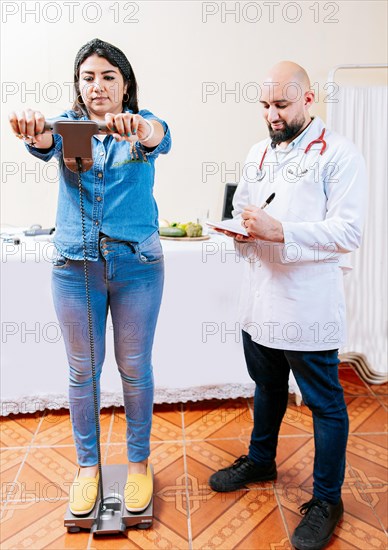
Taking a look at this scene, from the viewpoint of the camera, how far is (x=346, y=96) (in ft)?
7.68

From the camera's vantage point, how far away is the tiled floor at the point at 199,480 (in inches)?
55.4

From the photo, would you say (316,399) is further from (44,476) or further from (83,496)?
(44,476)

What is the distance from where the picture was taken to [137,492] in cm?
146

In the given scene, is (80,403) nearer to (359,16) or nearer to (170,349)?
(170,349)

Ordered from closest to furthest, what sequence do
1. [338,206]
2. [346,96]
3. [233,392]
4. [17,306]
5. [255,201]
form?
[338,206] < [255,201] < [17,306] < [233,392] < [346,96]

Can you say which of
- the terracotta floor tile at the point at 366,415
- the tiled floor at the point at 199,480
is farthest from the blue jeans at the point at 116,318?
the terracotta floor tile at the point at 366,415

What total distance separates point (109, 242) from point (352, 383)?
68.2 inches

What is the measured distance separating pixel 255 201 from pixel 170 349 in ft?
2.86

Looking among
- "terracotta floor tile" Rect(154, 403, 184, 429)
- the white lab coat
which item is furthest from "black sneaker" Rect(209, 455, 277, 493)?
the white lab coat

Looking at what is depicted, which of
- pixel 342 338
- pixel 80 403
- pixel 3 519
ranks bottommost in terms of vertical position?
pixel 3 519

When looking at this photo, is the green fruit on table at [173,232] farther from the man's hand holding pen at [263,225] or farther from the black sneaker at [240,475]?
the black sneaker at [240,475]

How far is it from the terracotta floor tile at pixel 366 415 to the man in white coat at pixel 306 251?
0.64 m

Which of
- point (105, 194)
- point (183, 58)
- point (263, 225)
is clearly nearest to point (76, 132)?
point (105, 194)

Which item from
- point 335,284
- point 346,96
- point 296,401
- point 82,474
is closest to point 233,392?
point 296,401
